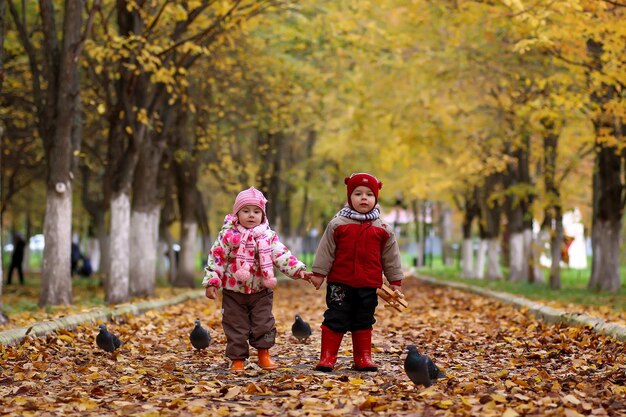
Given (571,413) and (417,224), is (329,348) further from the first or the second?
(417,224)

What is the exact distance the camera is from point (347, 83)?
28.6 m

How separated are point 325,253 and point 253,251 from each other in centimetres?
67

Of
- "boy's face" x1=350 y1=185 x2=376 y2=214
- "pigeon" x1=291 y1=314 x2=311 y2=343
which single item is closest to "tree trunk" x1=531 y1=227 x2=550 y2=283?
"pigeon" x1=291 y1=314 x2=311 y2=343

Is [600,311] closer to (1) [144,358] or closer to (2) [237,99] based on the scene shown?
(1) [144,358]

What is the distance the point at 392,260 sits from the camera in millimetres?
9773

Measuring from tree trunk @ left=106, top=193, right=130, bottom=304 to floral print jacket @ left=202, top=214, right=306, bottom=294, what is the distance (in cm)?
1071

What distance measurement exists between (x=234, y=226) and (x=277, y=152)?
2830 cm

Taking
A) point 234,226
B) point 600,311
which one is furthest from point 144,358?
point 600,311

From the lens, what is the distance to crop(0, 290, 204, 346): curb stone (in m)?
11.1

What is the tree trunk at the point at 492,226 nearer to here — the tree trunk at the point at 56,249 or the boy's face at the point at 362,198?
the tree trunk at the point at 56,249

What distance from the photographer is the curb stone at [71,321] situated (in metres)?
11.1

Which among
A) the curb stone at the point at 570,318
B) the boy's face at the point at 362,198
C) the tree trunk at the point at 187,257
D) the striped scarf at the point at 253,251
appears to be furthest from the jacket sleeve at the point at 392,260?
the tree trunk at the point at 187,257

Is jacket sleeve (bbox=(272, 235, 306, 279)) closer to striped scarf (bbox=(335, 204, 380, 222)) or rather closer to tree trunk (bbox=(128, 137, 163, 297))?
striped scarf (bbox=(335, 204, 380, 222))

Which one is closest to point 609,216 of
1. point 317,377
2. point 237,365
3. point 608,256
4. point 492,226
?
point 608,256
